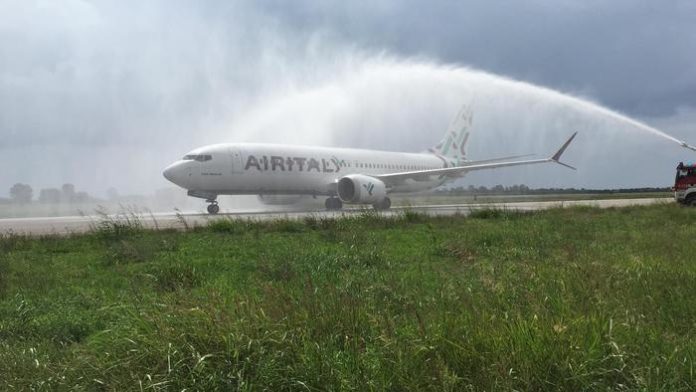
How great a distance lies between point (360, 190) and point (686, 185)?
1546 cm

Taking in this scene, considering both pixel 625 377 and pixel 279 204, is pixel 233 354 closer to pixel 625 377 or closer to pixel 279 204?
pixel 625 377

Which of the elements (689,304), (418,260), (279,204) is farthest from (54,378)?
(279,204)

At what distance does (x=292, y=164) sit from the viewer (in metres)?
29.9

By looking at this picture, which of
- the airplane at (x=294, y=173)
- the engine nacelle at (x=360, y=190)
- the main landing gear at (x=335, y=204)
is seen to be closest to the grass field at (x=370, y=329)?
the airplane at (x=294, y=173)

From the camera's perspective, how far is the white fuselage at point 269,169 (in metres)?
26.9

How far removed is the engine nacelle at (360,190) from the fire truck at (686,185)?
46.7ft

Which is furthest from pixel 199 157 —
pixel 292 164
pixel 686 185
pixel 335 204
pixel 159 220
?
pixel 686 185

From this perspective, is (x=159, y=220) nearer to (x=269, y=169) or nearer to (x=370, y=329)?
(x=269, y=169)

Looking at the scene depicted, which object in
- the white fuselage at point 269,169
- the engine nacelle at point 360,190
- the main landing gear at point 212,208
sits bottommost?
the main landing gear at point 212,208

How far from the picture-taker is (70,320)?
490cm

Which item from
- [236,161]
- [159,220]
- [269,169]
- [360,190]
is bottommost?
[159,220]

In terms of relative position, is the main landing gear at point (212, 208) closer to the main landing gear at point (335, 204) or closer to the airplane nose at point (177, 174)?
the airplane nose at point (177, 174)

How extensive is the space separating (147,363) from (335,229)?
970 centimetres

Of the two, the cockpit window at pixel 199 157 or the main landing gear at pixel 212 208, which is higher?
the cockpit window at pixel 199 157
